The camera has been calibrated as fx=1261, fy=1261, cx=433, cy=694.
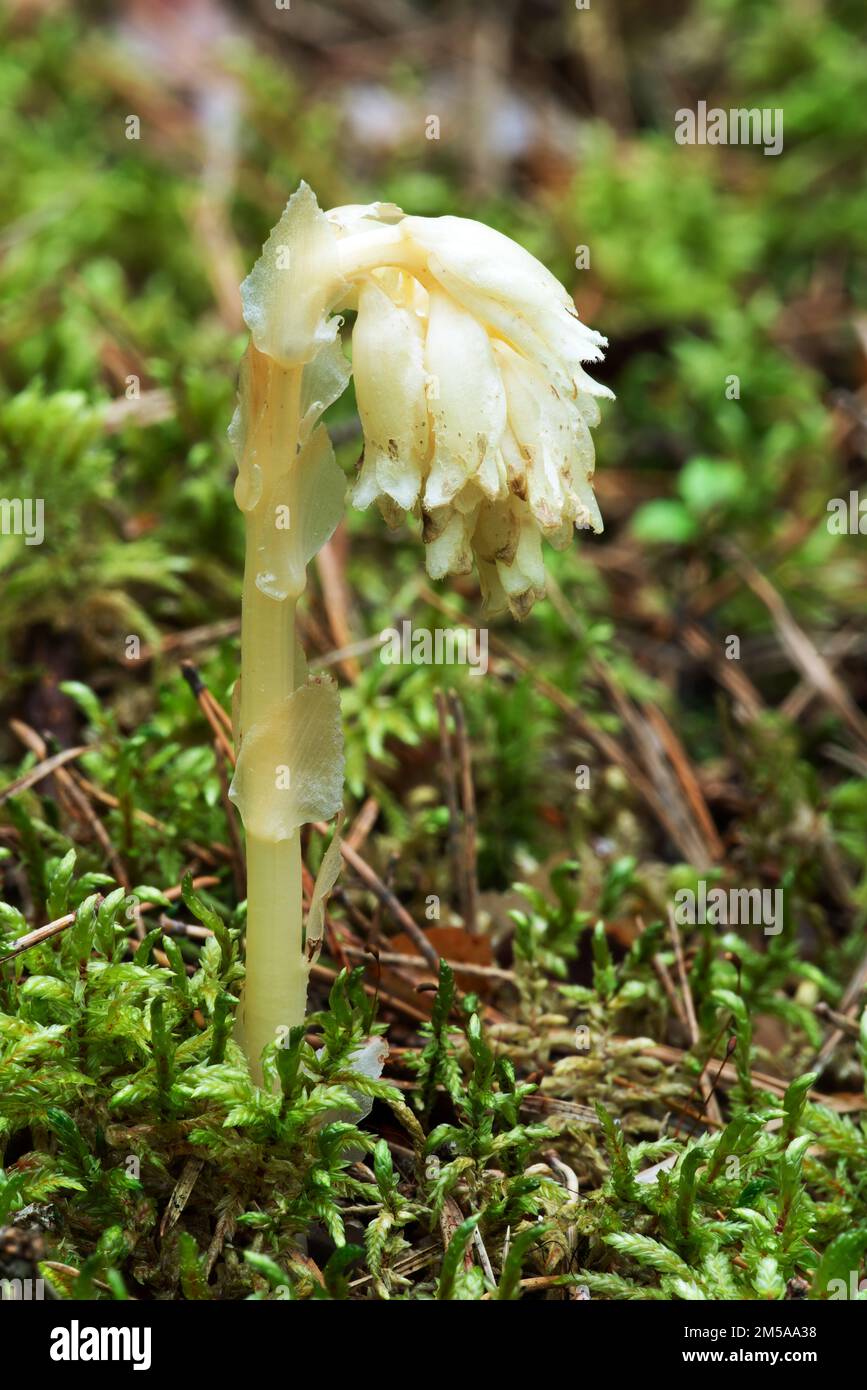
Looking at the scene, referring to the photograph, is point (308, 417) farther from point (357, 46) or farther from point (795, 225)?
point (357, 46)

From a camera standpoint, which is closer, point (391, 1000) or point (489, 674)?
point (391, 1000)

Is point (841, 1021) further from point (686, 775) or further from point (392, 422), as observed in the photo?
point (392, 422)

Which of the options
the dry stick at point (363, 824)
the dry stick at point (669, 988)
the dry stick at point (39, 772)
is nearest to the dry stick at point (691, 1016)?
the dry stick at point (669, 988)

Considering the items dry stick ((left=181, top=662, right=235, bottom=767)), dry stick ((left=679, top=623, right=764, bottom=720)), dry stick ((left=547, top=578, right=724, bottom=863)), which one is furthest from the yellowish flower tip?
dry stick ((left=679, top=623, right=764, bottom=720))

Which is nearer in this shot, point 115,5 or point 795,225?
point 795,225

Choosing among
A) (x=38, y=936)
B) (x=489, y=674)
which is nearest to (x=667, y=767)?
(x=489, y=674)

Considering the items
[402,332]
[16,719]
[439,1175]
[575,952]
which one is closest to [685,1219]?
[439,1175]
